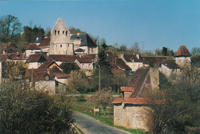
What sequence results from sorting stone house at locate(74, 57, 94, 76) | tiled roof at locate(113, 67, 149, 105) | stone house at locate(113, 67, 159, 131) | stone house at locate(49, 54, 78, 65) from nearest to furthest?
stone house at locate(113, 67, 159, 131) < tiled roof at locate(113, 67, 149, 105) < stone house at locate(74, 57, 94, 76) < stone house at locate(49, 54, 78, 65)

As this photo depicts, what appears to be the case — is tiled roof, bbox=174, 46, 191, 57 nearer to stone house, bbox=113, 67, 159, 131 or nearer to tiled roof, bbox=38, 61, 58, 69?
tiled roof, bbox=38, 61, 58, 69

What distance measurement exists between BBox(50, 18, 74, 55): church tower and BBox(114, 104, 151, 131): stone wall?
156 ft

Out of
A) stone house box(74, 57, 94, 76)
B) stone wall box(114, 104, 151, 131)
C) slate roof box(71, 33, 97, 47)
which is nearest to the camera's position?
stone wall box(114, 104, 151, 131)

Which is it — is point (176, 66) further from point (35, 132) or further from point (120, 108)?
point (35, 132)

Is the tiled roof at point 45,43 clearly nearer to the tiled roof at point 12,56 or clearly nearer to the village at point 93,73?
the village at point 93,73

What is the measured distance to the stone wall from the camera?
2602 centimetres

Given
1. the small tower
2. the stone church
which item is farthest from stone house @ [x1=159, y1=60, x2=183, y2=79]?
the stone church

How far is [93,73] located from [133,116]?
3318cm

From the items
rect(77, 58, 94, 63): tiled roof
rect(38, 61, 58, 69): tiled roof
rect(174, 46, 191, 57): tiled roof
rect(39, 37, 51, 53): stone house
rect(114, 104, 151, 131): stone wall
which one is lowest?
rect(114, 104, 151, 131): stone wall

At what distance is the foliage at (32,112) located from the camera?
1875 centimetres

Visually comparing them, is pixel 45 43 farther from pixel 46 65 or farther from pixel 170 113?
pixel 170 113

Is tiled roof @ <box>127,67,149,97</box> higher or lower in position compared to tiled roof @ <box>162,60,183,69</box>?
lower

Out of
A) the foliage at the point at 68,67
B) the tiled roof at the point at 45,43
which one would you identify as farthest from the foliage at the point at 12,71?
the tiled roof at the point at 45,43

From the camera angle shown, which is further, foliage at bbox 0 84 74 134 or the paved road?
the paved road
